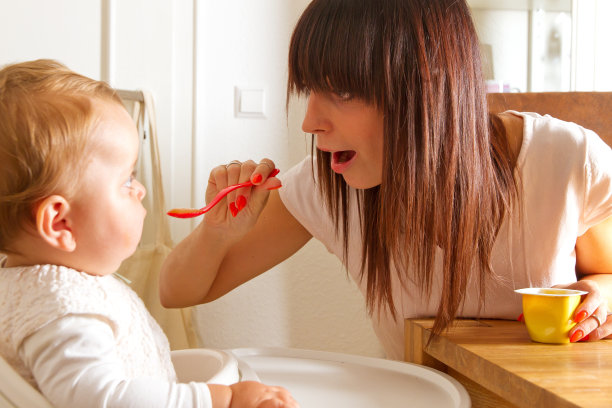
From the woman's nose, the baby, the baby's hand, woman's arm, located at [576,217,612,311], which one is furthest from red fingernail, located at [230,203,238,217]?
woman's arm, located at [576,217,612,311]

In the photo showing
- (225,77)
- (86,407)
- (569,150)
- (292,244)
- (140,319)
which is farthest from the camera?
(225,77)

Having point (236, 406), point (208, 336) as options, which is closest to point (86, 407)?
point (236, 406)

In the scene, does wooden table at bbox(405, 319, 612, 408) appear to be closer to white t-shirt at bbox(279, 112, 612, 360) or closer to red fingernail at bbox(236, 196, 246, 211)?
white t-shirt at bbox(279, 112, 612, 360)

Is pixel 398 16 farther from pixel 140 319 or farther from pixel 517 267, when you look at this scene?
pixel 140 319

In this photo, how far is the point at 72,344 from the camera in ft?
1.94

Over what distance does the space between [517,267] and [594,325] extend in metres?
0.23

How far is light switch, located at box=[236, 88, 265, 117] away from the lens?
1730mm

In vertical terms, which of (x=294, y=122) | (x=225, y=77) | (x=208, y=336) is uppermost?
(x=225, y=77)

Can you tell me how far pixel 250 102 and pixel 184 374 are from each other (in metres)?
1.03

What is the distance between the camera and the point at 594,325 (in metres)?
0.84

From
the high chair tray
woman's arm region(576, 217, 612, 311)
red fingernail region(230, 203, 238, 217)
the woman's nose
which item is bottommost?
the high chair tray

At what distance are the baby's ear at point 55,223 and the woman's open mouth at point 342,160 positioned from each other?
483 mm

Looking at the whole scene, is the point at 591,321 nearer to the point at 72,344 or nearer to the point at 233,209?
the point at 233,209

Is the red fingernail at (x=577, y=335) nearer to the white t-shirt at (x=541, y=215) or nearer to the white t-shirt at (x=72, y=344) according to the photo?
the white t-shirt at (x=541, y=215)
